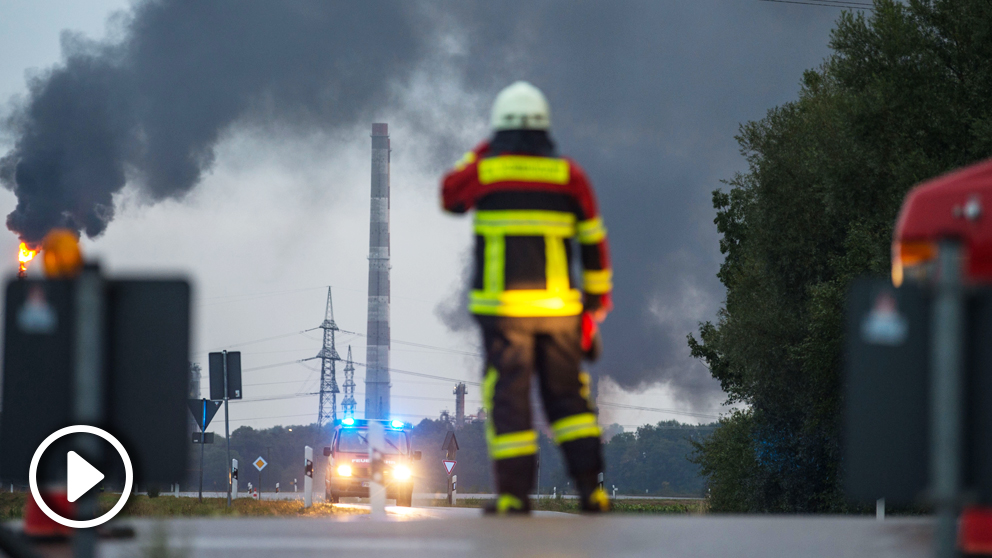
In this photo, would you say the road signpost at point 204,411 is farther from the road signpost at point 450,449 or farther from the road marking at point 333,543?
the road marking at point 333,543

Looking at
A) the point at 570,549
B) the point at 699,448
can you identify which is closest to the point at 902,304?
the point at 570,549

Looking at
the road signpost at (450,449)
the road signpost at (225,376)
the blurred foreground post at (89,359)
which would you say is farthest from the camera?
the road signpost at (450,449)

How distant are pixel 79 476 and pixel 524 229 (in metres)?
2.53

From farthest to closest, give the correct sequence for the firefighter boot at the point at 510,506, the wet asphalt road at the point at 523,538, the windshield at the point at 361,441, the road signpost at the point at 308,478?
the windshield at the point at 361,441
the road signpost at the point at 308,478
the firefighter boot at the point at 510,506
the wet asphalt road at the point at 523,538

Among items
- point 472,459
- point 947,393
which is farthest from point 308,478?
point 472,459

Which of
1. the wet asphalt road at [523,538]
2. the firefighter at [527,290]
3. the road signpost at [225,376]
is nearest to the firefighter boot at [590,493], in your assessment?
the firefighter at [527,290]

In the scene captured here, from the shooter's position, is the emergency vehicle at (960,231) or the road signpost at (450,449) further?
the road signpost at (450,449)

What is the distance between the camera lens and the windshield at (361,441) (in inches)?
1134

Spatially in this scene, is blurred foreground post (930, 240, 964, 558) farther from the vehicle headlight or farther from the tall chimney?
the tall chimney

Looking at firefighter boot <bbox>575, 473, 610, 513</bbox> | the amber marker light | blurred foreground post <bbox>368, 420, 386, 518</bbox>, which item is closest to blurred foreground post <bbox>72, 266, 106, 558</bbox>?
the amber marker light

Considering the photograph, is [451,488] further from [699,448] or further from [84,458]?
[84,458]

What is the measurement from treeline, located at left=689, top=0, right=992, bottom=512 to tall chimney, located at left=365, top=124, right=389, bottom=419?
25.4m

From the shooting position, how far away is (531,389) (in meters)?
5.31

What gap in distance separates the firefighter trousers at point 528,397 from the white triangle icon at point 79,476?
226 centimetres
